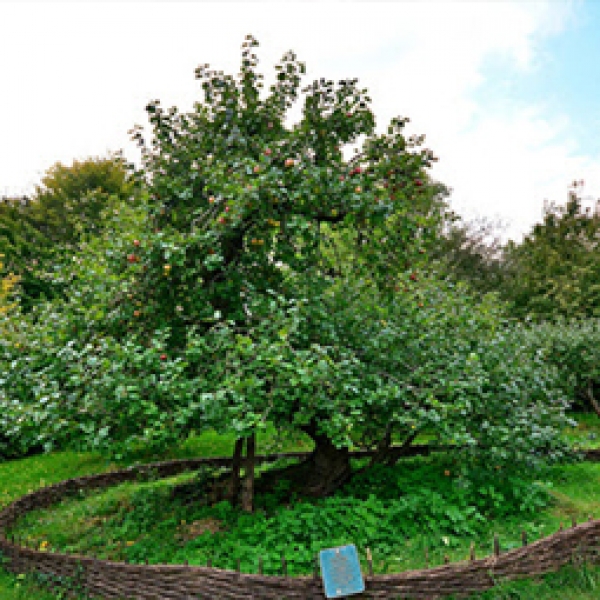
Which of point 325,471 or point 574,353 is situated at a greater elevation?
point 574,353

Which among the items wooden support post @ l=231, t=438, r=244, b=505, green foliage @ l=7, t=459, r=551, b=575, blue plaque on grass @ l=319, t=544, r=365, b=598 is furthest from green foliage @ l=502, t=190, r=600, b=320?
blue plaque on grass @ l=319, t=544, r=365, b=598

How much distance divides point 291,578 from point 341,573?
0.33 metres

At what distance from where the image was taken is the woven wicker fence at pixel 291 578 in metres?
3.13

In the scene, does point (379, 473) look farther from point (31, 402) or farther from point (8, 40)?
point (8, 40)

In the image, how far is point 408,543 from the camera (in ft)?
13.4

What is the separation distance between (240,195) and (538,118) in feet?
18.4

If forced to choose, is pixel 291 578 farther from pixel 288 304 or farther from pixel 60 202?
pixel 60 202

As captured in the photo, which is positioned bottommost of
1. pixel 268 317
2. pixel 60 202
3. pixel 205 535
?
pixel 205 535

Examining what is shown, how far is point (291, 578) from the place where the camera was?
3.14 meters

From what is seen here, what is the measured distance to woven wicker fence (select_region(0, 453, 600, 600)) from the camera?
313 centimetres

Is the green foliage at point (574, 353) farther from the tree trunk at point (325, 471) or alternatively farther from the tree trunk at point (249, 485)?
the tree trunk at point (249, 485)

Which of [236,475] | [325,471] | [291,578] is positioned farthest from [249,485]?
[291,578]

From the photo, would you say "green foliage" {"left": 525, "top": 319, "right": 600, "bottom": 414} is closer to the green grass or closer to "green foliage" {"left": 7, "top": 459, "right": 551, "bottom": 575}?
the green grass

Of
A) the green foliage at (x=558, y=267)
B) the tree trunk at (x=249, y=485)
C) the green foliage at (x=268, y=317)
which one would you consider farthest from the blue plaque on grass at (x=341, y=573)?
the green foliage at (x=558, y=267)
